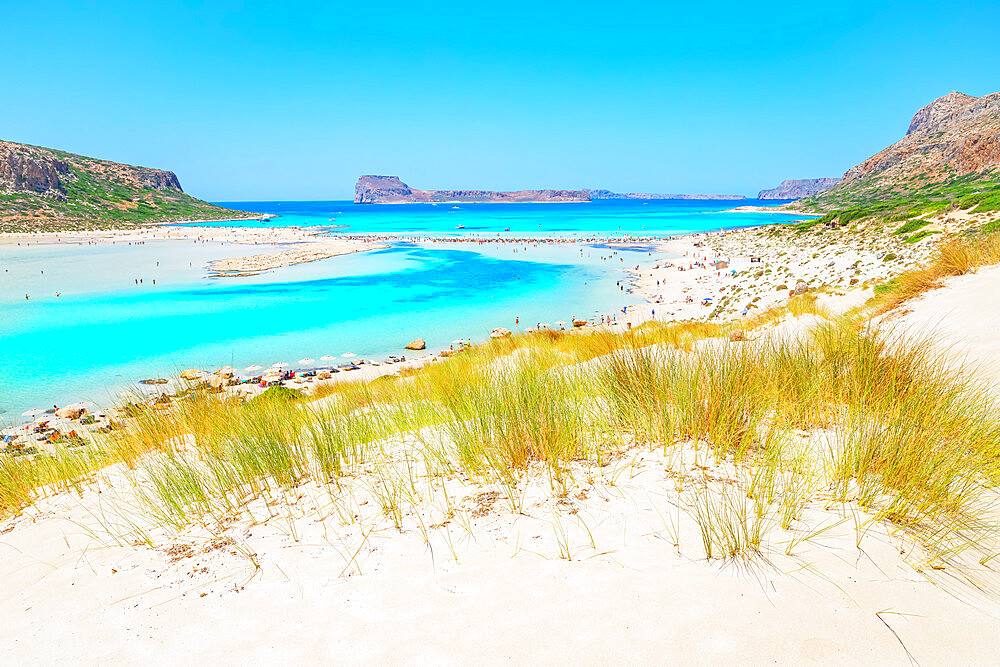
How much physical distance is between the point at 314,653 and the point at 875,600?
6.89 feet

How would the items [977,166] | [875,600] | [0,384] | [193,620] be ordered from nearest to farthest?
[875,600] → [193,620] → [0,384] → [977,166]

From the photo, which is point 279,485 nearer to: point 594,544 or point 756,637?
point 594,544

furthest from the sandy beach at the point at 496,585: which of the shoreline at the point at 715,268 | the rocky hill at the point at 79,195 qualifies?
the rocky hill at the point at 79,195

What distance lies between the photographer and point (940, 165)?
2547 inches

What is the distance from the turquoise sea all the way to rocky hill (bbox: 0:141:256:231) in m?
37.5

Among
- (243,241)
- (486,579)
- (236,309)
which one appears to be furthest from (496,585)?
(243,241)

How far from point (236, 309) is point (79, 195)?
8682 centimetres

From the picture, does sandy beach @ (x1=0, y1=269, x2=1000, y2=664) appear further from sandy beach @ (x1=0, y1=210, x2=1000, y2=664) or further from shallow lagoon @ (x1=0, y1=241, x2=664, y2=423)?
shallow lagoon @ (x1=0, y1=241, x2=664, y2=423)

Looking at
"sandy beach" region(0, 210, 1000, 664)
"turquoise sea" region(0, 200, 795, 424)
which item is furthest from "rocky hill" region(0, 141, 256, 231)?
"sandy beach" region(0, 210, 1000, 664)

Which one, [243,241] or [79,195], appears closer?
[243,241]

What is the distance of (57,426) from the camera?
8.55 m

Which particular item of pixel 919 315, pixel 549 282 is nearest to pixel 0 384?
pixel 919 315

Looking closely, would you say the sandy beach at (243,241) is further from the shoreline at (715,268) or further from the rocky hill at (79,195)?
the rocky hill at (79,195)

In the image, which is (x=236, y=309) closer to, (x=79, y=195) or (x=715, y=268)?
(x=715, y=268)
